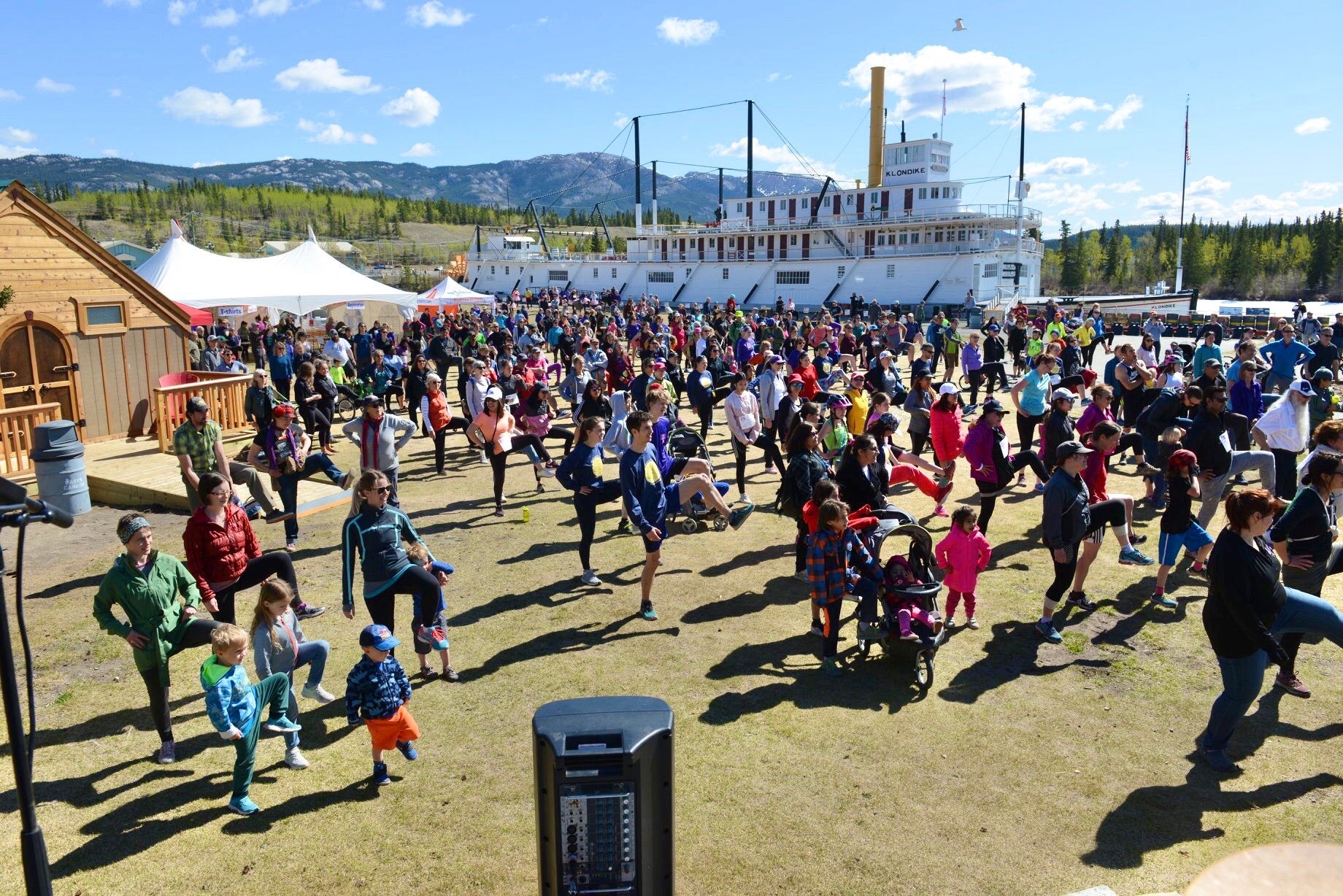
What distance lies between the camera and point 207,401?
1527cm

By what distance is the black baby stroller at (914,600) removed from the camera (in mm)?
6164

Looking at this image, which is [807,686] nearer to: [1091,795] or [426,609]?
[1091,795]

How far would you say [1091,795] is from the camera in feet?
16.0

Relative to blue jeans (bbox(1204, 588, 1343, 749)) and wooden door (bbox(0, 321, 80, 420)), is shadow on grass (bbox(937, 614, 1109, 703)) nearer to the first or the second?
blue jeans (bbox(1204, 588, 1343, 749))

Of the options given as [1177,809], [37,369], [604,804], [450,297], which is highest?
[450,297]

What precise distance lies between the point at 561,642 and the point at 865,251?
42.9 m

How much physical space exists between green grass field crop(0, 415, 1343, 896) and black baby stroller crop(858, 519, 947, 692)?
18 centimetres

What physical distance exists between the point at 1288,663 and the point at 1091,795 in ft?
5.00

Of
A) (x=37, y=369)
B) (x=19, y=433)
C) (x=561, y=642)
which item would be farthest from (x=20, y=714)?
(x=37, y=369)

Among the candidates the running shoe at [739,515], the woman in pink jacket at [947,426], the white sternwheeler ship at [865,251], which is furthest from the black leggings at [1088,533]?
the white sternwheeler ship at [865,251]

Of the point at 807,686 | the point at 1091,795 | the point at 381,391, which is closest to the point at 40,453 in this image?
the point at 381,391

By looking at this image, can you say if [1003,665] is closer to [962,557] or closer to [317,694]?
[962,557]

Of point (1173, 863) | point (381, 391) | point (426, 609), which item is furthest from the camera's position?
point (381, 391)

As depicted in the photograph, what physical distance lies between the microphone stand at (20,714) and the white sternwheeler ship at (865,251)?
125ft
